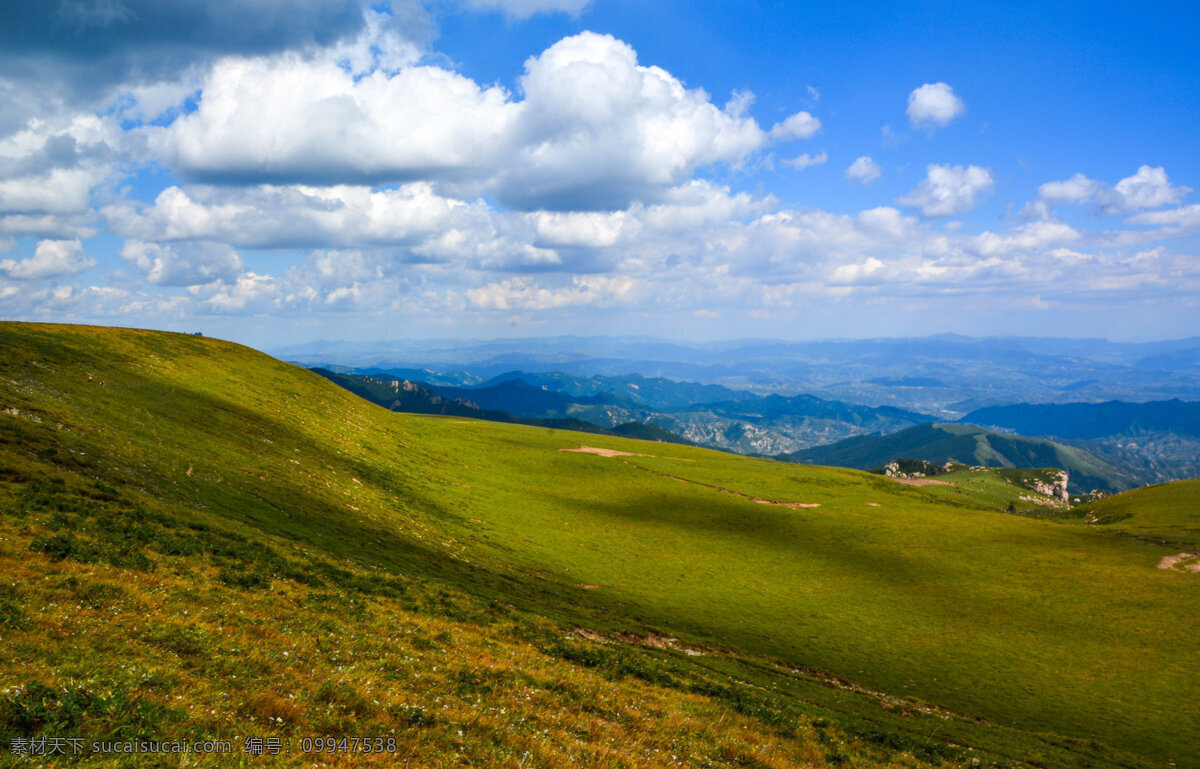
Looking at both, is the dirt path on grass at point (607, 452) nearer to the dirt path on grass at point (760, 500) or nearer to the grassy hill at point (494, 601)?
the dirt path on grass at point (760, 500)

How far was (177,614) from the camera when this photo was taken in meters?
15.0

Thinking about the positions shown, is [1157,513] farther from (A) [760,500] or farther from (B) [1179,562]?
(A) [760,500]

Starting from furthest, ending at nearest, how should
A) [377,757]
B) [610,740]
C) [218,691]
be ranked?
[610,740], [218,691], [377,757]

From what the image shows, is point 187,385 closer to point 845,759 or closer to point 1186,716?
point 845,759

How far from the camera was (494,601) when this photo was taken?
30953 millimetres

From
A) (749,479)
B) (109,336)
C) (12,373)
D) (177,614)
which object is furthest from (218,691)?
(749,479)

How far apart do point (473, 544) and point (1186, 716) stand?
56.1 metres

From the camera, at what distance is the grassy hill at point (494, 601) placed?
1220 cm

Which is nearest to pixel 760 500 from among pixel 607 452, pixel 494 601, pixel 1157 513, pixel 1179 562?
pixel 607 452

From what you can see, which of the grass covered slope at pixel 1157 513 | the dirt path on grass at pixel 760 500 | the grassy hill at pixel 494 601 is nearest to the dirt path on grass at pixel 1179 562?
the grassy hill at pixel 494 601

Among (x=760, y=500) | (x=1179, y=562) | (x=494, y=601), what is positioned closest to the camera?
(x=494, y=601)

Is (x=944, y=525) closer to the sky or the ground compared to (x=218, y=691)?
closer to the ground

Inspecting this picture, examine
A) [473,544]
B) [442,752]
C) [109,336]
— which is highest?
[109,336]

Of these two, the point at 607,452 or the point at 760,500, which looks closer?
the point at 760,500
